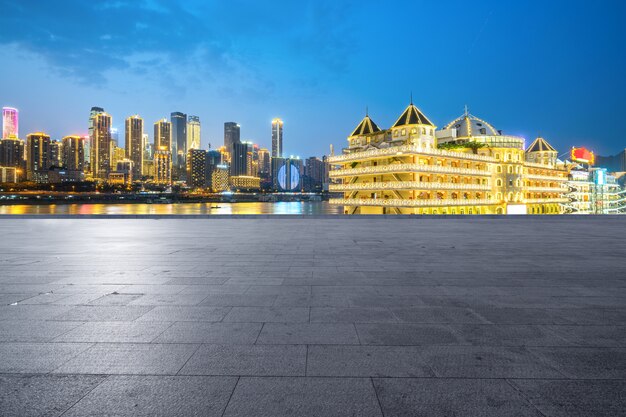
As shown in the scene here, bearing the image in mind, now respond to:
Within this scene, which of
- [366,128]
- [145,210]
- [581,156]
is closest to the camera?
[366,128]

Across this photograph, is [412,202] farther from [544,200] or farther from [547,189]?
[544,200]

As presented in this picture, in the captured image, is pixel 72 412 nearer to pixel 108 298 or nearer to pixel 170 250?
pixel 108 298

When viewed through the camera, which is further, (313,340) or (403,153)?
(403,153)

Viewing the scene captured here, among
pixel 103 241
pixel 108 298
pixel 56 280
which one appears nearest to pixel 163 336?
pixel 108 298

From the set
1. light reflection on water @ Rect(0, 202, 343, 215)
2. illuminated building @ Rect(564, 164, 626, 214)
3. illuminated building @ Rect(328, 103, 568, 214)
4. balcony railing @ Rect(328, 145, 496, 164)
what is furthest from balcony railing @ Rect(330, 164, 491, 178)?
illuminated building @ Rect(564, 164, 626, 214)

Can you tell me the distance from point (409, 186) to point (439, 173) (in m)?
9.75

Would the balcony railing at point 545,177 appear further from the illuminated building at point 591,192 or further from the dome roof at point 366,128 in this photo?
the dome roof at point 366,128

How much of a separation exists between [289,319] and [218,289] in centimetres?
261

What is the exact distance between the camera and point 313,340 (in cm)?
526

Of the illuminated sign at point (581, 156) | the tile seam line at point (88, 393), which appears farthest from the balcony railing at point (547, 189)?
the tile seam line at point (88, 393)

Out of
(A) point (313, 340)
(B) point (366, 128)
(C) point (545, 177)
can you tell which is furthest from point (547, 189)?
(A) point (313, 340)

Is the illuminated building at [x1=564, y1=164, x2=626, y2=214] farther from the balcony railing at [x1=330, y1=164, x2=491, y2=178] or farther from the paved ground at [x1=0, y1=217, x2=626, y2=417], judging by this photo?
the paved ground at [x1=0, y1=217, x2=626, y2=417]

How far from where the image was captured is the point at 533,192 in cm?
9894

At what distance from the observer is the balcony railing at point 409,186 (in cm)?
6881
